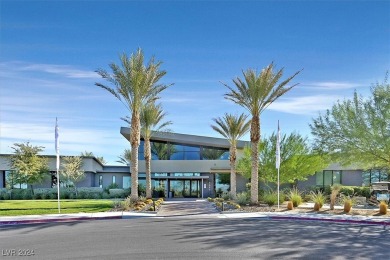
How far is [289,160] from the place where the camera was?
34812mm

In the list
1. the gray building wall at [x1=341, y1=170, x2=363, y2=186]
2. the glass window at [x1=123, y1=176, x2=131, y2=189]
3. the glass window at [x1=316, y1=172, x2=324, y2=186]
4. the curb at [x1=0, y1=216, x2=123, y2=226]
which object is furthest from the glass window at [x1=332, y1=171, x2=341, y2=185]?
the curb at [x1=0, y1=216, x2=123, y2=226]

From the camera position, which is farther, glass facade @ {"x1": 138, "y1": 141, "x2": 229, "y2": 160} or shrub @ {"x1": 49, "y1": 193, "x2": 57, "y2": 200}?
glass facade @ {"x1": 138, "y1": 141, "x2": 229, "y2": 160}

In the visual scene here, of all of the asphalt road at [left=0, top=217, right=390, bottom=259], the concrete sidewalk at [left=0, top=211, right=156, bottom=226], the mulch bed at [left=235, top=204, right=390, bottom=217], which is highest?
the asphalt road at [left=0, top=217, right=390, bottom=259]

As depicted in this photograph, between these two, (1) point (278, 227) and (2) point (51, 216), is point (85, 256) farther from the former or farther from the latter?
(2) point (51, 216)

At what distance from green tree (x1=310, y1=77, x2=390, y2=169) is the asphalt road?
7738mm

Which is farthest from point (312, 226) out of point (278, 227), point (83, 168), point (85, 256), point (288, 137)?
point (83, 168)

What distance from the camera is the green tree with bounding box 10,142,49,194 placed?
1544 inches

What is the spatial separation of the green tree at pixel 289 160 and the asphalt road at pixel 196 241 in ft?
54.4

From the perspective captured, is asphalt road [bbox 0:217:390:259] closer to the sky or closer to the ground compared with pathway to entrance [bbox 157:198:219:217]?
closer to the sky

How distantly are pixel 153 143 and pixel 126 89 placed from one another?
20470 millimetres

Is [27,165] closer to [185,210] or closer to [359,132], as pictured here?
[185,210]

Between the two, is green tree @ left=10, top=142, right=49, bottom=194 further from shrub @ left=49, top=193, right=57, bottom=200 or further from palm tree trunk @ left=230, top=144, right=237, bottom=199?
palm tree trunk @ left=230, top=144, right=237, bottom=199

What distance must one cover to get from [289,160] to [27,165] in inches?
940

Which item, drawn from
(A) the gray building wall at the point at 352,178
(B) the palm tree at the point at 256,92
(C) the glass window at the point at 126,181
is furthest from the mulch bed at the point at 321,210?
(C) the glass window at the point at 126,181
